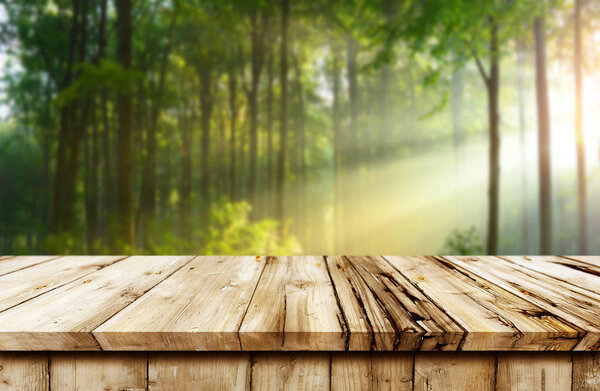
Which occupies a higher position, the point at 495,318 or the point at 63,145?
the point at 63,145

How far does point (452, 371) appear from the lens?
0.76 meters

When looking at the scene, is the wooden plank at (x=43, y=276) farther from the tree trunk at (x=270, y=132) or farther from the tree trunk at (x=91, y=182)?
the tree trunk at (x=91, y=182)

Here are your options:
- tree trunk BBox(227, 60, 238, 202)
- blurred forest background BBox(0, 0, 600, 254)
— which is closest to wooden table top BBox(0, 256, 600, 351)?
blurred forest background BBox(0, 0, 600, 254)

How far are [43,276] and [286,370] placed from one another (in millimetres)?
887

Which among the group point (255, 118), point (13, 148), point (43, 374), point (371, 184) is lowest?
point (43, 374)

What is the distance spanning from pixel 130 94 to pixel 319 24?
316 centimetres

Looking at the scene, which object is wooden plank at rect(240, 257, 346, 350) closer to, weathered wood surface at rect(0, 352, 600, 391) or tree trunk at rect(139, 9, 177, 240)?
weathered wood surface at rect(0, 352, 600, 391)

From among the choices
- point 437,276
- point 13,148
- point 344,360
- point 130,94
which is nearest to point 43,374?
point 344,360

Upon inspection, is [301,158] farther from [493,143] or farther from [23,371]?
[23,371]

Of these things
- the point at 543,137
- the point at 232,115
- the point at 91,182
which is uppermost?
the point at 232,115

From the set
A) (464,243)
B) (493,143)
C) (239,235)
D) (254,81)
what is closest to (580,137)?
(493,143)

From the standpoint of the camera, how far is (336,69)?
631 centimetres

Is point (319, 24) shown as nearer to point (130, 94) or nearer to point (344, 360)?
point (130, 94)

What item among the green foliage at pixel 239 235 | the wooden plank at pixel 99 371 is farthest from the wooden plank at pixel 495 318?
the green foliage at pixel 239 235
